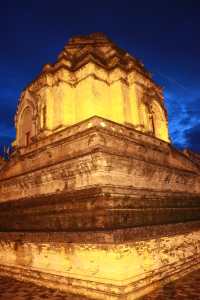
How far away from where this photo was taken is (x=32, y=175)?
10.2 m

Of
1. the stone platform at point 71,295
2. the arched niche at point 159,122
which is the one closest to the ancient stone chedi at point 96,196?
the stone platform at point 71,295

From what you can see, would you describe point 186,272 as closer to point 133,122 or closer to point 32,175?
point 32,175

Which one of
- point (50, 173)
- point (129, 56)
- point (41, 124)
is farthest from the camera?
point (129, 56)

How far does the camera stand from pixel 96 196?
7.76 m

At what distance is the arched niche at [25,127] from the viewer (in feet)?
54.4

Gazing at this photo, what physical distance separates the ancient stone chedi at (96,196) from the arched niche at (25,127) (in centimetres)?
93

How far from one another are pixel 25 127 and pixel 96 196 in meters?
11.0

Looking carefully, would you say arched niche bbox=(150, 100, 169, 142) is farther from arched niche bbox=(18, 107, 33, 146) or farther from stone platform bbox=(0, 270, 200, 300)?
stone platform bbox=(0, 270, 200, 300)

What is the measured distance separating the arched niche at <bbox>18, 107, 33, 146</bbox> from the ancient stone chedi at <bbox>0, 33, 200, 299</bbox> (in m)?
0.93

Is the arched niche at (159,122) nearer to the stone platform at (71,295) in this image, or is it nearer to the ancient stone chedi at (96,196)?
the ancient stone chedi at (96,196)

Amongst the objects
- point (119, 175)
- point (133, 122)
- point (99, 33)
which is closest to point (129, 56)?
point (99, 33)

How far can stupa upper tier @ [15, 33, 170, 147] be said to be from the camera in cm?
1416

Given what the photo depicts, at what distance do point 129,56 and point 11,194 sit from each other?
1187 centimetres

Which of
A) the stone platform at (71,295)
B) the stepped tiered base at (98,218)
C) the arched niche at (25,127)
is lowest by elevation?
the stone platform at (71,295)
